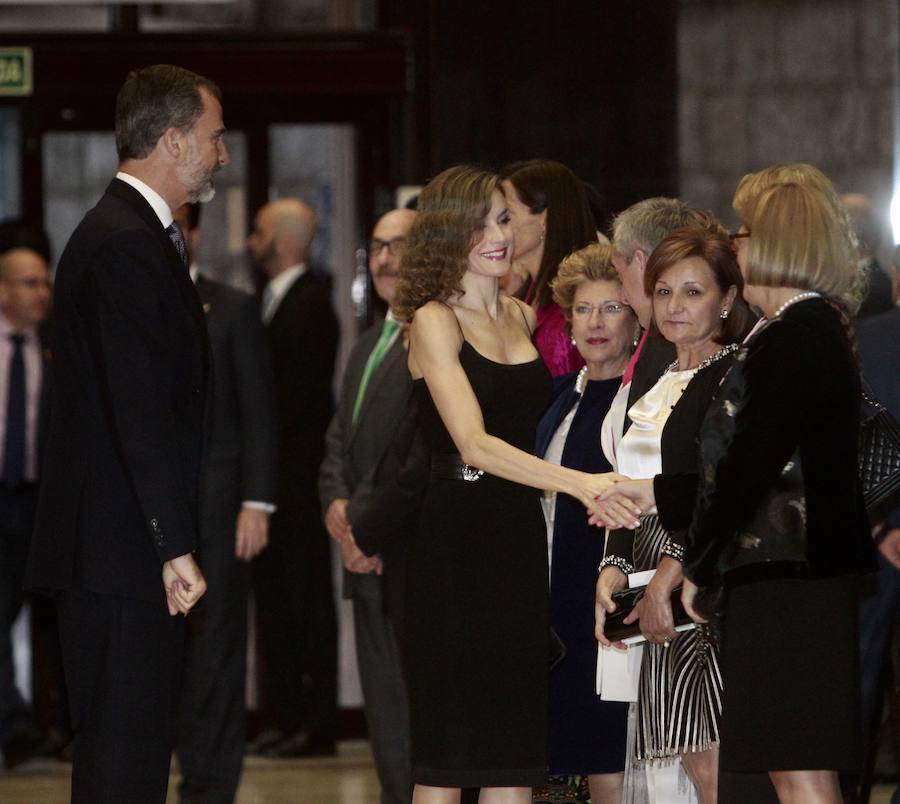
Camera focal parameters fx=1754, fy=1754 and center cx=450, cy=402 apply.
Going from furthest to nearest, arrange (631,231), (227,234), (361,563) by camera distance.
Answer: (227,234), (361,563), (631,231)

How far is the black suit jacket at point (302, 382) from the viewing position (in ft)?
22.8

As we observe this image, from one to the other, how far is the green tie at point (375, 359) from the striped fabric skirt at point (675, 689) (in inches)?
59.1

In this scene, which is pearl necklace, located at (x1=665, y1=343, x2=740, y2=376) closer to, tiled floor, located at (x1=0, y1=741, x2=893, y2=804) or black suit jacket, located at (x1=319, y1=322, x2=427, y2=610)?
black suit jacket, located at (x1=319, y1=322, x2=427, y2=610)

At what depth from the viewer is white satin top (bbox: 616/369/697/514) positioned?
394cm

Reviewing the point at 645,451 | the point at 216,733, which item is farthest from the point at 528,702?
the point at 216,733

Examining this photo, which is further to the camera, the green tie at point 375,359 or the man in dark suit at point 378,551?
the green tie at point 375,359

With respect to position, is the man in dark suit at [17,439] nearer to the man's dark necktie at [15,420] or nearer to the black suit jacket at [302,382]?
the man's dark necktie at [15,420]

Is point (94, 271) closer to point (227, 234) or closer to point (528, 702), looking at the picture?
point (528, 702)

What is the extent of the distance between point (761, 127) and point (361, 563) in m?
2.62

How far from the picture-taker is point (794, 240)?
3.59 m

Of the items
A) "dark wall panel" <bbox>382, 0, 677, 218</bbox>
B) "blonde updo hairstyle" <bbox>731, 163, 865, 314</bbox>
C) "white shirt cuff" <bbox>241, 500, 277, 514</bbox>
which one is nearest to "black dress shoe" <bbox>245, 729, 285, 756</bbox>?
"white shirt cuff" <bbox>241, 500, 277, 514</bbox>

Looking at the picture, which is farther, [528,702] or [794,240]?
[528,702]

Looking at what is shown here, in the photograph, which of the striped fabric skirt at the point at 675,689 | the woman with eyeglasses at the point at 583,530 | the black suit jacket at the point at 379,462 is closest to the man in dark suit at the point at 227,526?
the black suit jacket at the point at 379,462

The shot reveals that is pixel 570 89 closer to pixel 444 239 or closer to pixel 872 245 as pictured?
pixel 872 245
